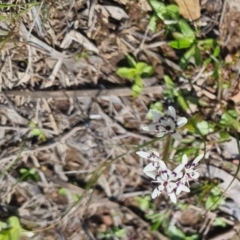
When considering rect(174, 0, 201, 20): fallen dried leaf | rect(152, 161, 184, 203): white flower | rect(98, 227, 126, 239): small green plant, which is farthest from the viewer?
rect(98, 227, 126, 239): small green plant

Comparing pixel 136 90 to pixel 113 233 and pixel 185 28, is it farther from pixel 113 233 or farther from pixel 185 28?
pixel 113 233

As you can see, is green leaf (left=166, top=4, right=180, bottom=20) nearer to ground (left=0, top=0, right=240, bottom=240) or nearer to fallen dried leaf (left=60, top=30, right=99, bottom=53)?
ground (left=0, top=0, right=240, bottom=240)

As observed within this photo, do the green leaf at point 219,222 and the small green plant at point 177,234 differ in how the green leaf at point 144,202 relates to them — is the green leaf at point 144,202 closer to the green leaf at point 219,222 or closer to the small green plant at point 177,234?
the small green plant at point 177,234

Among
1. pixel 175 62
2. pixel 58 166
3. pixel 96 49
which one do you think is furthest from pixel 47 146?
pixel 175 62

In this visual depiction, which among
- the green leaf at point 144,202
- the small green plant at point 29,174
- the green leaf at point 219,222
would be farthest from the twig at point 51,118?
the green leaf at point 219,222

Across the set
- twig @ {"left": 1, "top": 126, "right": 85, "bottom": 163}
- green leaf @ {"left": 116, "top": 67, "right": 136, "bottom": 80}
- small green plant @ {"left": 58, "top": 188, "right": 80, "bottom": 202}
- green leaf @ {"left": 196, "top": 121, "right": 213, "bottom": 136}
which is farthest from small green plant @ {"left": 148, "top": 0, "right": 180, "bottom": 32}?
small green plant @ {"left": 58, "top": 188, "right": 80, "bottom": 202}

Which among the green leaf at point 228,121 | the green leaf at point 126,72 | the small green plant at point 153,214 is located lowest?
the small green plant at point 153,214
